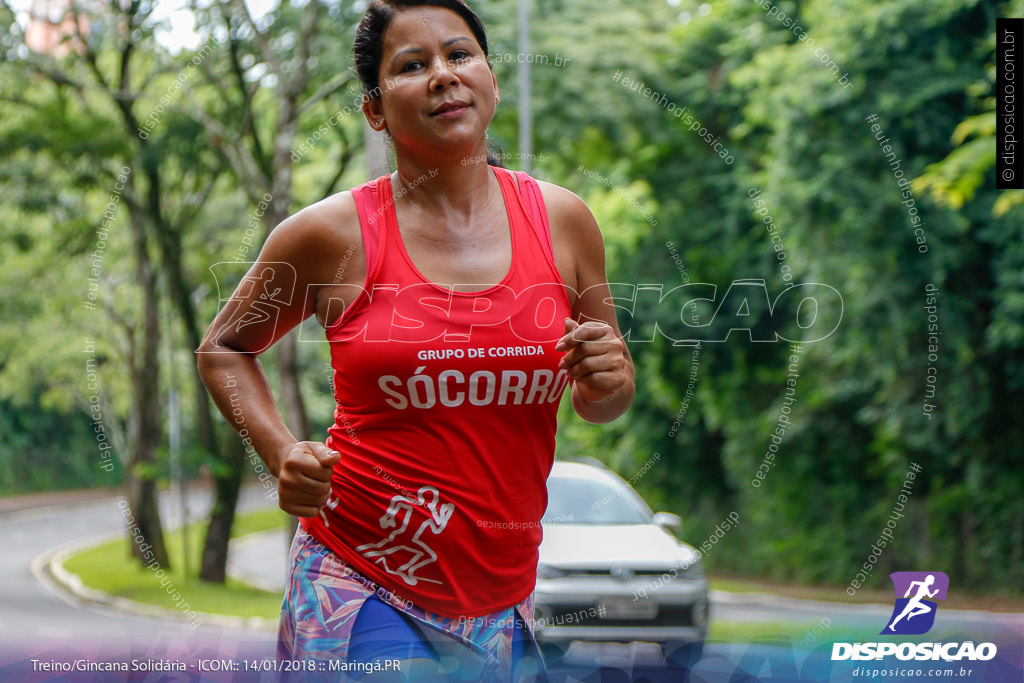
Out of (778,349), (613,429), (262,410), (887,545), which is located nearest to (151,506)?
(613,429)

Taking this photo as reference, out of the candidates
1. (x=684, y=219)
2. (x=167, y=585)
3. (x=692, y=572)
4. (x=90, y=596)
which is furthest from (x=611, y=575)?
(x=90, y=596)

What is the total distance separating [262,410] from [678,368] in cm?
1166

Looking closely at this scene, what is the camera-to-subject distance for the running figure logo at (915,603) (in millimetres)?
2346

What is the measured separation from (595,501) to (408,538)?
5.82 metres

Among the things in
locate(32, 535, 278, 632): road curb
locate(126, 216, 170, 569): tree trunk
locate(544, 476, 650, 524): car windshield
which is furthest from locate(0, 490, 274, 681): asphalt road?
locate(544, 476, 650, 524): car windshield

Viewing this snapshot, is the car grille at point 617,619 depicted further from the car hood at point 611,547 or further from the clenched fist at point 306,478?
the clenched fist at point 306,478

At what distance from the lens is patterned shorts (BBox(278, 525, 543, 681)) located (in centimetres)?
166

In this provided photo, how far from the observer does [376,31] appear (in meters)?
1.82

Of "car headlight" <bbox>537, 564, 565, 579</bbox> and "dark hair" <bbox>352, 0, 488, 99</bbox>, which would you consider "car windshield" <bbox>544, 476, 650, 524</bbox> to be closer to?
"car headlight" <bbox>537, 564, 565, 579</bbox>

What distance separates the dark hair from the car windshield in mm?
5532

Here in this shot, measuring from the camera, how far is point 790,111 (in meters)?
10.1

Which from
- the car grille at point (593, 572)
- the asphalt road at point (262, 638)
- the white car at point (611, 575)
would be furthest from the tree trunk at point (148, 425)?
the car grille at point (593, 572)

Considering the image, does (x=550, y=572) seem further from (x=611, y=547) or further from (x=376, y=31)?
(x=376, y=31)

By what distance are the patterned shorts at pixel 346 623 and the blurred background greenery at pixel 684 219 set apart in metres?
5.43
